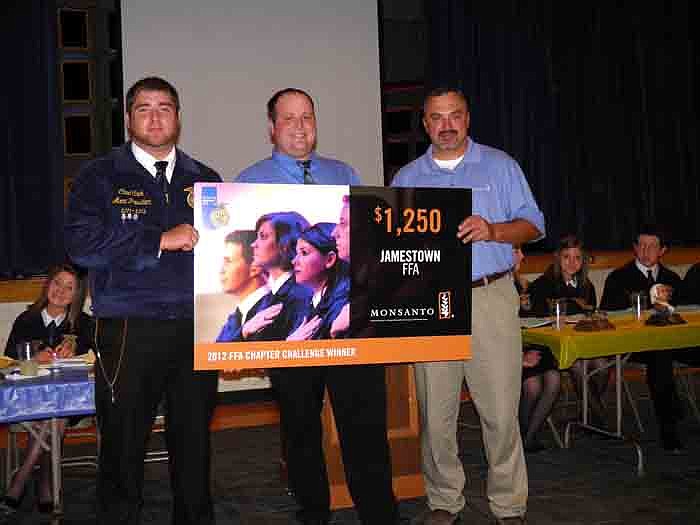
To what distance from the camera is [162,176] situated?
2871mm

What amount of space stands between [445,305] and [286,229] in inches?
26.9

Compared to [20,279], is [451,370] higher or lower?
lower

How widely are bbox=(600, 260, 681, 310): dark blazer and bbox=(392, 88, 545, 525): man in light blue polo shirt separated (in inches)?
97.8

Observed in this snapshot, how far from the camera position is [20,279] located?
605cm

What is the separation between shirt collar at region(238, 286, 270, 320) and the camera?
2939 mm

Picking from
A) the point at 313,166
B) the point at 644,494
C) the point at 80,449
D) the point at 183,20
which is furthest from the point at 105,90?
the point at 644,494

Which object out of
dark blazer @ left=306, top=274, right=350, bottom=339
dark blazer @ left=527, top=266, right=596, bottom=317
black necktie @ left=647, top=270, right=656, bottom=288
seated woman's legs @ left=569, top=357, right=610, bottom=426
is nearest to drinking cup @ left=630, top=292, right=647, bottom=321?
seated woman's legs @ left=569, top=357, right=610, bottom=426

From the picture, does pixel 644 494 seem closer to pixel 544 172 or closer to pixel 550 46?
pixel 544 172

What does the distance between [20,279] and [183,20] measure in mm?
2278

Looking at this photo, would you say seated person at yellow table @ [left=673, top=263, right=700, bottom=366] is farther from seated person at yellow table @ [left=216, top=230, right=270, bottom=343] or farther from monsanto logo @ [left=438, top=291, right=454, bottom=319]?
seated person at yellow table @ [left=216, top=230, right=270, bottom=343]

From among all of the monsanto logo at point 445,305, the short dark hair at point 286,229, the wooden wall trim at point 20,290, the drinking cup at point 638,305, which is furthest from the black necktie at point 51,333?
the drinking cup at point 638,305

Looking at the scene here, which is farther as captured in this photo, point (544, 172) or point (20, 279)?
point (544, 172)

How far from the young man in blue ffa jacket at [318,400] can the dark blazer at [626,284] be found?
297cm

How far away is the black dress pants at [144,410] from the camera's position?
2.77 m
